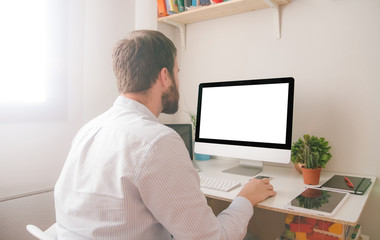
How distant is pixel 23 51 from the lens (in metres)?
1.52

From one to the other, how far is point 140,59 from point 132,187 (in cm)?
44

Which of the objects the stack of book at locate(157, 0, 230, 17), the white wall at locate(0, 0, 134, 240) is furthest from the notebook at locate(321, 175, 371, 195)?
the white wall at locate(0, 0, 134, 240)

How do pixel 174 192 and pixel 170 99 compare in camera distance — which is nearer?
pixel 174 192

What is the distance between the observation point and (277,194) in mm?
1251

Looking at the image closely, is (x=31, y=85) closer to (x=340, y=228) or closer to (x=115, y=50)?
(x=115, y=50)

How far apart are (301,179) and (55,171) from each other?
1359mm

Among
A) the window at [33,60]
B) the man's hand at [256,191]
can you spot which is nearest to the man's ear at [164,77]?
the man's hand at [256,191]

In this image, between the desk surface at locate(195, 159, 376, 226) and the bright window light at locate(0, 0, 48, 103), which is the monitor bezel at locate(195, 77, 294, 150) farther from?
the bright window light at locate(0, 0, 48, 103)

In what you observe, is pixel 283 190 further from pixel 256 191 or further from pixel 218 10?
pixel 218 10

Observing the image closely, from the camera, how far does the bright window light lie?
146 centimetres

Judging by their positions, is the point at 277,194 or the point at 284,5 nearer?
the point at 277,194

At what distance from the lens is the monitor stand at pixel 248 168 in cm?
164

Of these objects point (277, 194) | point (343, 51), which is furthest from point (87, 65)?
point (343, 51)

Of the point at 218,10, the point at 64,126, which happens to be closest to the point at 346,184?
the point at 218,10
